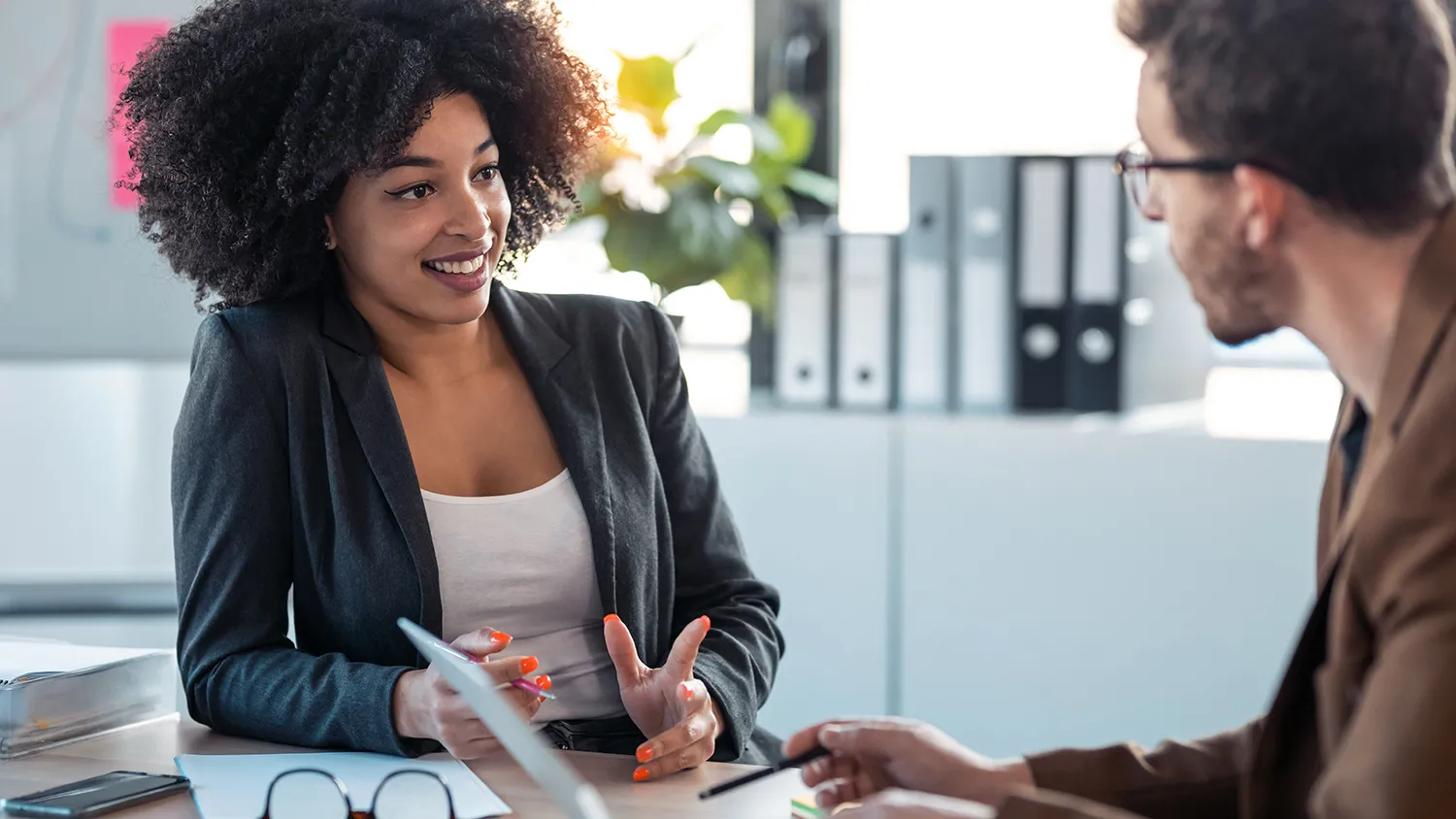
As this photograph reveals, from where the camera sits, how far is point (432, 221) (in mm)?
1689

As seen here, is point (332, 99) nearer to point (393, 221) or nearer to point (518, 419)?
point (393, 221)

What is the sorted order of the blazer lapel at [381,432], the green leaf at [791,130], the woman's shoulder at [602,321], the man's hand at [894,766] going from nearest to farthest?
the man's hand at [894,766], the blazer lapel at [381,432], the woman's shoulder at [602,321], the green leaf at [791,130]

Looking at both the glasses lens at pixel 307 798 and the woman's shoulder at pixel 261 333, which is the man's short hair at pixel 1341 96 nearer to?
the glasses lens at pixel 307 798

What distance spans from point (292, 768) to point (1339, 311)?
97cm

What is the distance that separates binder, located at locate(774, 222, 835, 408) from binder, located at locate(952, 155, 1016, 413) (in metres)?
0.27

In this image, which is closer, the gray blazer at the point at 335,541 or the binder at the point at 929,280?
the gray blazer at the point at 335,541

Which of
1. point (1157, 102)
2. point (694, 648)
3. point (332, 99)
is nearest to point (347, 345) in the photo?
point (332, 99)

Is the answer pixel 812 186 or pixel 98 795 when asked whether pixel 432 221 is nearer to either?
pixel 98 795

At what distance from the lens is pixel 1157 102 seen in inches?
45.0

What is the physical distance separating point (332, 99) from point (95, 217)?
1.20 metres

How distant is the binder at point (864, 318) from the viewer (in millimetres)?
2980

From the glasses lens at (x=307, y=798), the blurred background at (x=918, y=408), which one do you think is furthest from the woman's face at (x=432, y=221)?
the blurred background at (x=918, y=408)

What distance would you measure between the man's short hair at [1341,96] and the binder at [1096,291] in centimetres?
175

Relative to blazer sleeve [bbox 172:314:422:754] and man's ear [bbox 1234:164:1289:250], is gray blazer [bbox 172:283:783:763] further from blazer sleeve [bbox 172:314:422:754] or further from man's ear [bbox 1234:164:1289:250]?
man's ear [bbox 1234:164:1289:250]
